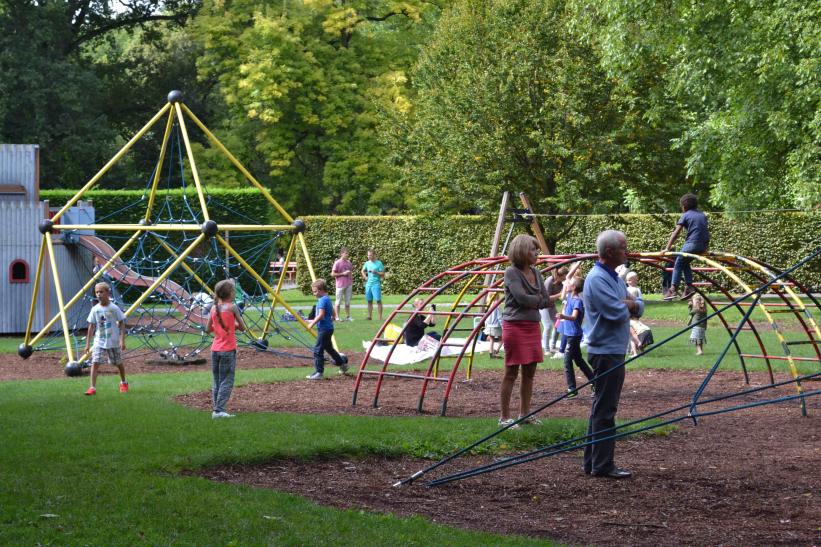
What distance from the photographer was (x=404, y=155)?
106 ft

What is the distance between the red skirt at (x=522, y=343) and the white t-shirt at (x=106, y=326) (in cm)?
558

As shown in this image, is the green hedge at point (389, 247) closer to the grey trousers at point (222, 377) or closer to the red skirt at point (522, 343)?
the grey trousers at point (222, 377)

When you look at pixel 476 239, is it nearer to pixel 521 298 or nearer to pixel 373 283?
pixel 373 283

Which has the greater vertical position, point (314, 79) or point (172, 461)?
point (314, 79)

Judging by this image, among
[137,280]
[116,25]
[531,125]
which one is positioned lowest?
[137,280]

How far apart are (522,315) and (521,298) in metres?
0.20

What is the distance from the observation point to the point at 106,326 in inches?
524


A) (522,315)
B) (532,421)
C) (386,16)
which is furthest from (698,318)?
(386,16)

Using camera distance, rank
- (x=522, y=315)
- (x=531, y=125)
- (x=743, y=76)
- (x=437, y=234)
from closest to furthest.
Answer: (x=522, y=315) → (x=743, y=76) → (x=531, y=125) → (x=437, y=234)

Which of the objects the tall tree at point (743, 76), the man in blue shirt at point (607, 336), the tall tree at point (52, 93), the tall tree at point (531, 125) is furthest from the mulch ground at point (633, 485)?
the tall tree at point (52, 93)

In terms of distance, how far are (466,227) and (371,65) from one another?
33.4ft

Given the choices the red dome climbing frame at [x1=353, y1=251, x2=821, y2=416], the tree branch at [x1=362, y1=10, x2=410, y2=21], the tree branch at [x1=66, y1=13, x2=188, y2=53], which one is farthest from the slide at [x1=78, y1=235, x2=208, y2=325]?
the tree branch at [x1=66, y1=13, x2=188, y2=53]

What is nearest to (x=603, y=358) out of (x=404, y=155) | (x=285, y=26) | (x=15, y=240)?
(x=15, y=240)

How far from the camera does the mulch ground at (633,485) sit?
272 inches
